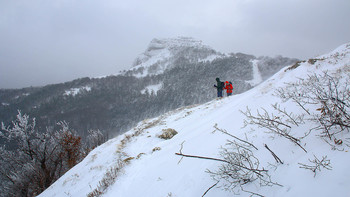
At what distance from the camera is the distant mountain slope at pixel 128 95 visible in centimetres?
11212

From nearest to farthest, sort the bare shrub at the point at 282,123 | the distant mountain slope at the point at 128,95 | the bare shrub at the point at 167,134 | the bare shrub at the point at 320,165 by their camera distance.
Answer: the bare shrub at the point at 320,165
the bare shrub at the point at 282,123
the bare shrub at the point at 167,134
the distant mountain slope at the point at 128,95

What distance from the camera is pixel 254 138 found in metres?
2.95

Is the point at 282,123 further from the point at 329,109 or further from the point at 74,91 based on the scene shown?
the point at 74,91

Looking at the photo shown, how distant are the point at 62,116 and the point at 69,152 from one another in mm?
143924

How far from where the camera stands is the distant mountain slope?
112m

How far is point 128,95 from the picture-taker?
150 metres

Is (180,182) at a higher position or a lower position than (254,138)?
lower

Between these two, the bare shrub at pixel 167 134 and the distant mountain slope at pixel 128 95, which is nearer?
the bare shrub at pixel 167 134

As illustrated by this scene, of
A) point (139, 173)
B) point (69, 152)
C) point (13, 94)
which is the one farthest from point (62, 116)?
point (139, 173)

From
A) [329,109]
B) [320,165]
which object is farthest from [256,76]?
[320,165]

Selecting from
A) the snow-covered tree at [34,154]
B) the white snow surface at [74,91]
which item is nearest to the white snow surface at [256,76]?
the snow-covered tree at [34,154]

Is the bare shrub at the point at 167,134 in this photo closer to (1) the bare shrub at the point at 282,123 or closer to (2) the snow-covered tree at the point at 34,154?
(1) the bare shrub at the point at 282,123

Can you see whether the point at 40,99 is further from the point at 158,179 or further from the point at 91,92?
the point at 158,179

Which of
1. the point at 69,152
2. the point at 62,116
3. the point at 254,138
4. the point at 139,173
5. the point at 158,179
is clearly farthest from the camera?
the point at 62,116
